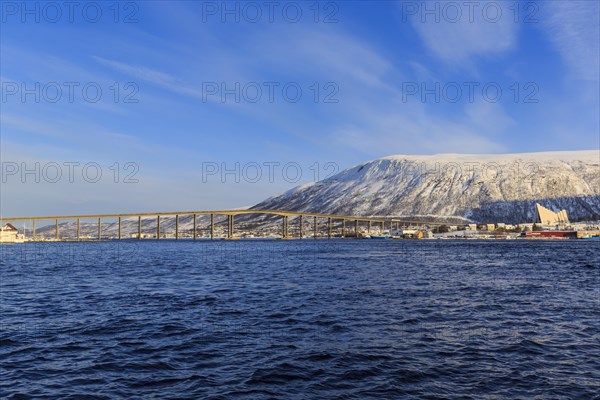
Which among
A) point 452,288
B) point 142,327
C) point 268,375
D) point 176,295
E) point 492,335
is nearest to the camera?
point 268,375

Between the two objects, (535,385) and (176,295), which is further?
(176,295)

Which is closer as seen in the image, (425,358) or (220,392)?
(220,392)

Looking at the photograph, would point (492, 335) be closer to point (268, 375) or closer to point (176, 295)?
point (268, 375)

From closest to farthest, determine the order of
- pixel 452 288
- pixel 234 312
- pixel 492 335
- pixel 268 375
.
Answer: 1. pixel 268 375
2. pixel 492 335
3. pixel 234 312
4. pixel 452 288

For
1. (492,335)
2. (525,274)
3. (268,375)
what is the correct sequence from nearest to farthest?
(268,375) → (492,335) → (525,274)

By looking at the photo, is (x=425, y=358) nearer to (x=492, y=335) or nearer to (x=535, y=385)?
(x=535, y=385)

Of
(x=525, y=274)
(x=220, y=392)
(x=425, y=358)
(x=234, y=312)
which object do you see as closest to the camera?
(x=220, y=392)

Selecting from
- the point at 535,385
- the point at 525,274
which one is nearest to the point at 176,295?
the point at 535,385

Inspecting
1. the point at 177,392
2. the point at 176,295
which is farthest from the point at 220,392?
the point at 176,295

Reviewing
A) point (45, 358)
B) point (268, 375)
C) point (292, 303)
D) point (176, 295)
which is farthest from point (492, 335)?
point (176, 295)
